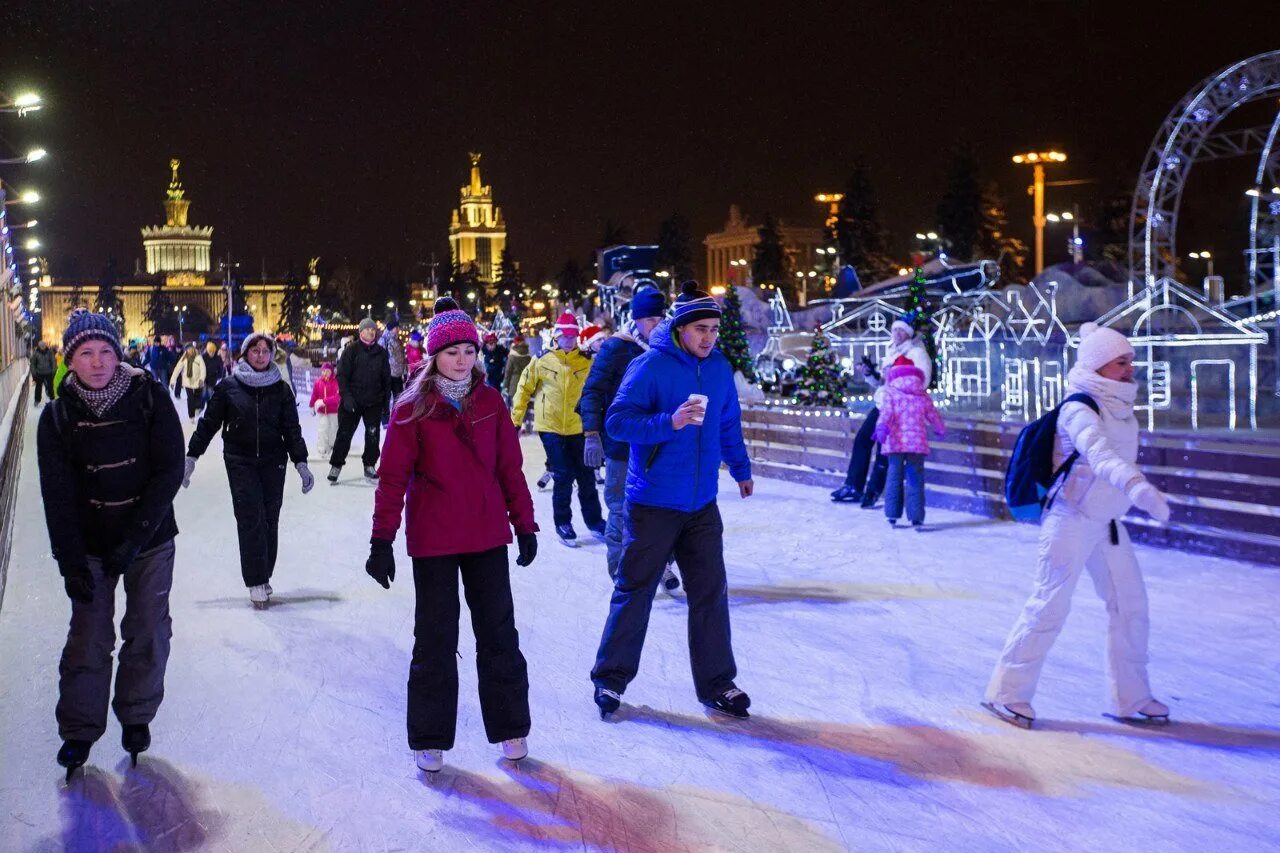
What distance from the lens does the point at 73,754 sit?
4.25 m

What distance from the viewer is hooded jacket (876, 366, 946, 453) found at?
30.3 ft

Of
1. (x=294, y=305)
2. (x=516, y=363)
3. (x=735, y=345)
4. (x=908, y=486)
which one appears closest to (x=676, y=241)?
(x=294, y=305)

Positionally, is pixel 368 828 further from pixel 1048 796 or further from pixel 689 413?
pixel 1048 796

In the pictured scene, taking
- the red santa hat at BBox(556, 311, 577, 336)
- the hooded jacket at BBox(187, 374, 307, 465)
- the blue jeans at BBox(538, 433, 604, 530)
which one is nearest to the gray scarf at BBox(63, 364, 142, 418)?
the hooded jacket at BBox(187, 374, 307, 465)

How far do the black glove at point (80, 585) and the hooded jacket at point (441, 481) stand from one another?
0.92 m

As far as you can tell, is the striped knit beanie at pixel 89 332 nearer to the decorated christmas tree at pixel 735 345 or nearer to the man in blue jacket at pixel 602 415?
the man in blue jacket at pixel 602 415

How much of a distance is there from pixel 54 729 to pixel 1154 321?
20.0 metres

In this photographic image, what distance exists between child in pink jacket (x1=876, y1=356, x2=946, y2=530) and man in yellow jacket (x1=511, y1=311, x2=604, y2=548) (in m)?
2.14

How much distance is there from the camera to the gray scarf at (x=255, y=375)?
6914 mm

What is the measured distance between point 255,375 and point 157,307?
16236cm

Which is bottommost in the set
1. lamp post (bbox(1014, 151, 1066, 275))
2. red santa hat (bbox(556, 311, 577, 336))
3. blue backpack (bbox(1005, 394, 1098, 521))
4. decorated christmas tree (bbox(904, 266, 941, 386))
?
blue backpack (bbox(1005, 394, 1098, 521))

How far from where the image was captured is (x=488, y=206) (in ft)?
609

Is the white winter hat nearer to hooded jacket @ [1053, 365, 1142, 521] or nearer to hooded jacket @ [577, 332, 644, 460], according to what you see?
hooded jacket @ [1053, 365, 1142, 521]

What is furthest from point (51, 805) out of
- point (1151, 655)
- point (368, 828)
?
point (1151, 655)
